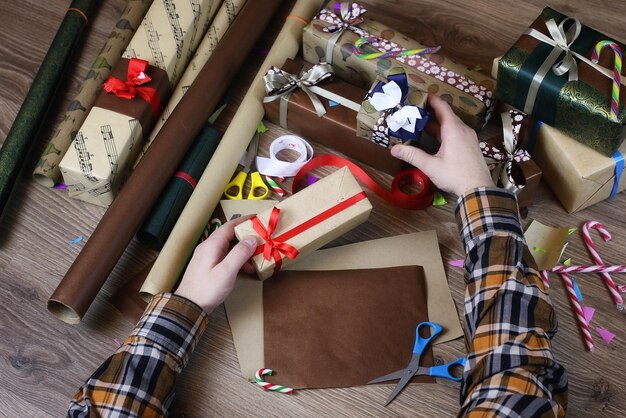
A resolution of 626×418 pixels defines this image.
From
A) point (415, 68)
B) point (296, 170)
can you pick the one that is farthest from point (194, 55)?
point (415, 68)

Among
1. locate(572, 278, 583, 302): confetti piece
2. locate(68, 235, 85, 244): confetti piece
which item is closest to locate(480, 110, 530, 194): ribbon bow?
locate(572, 278, 583, 302): confetti piece

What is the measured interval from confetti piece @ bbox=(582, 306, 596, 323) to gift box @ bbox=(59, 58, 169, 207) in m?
0.88

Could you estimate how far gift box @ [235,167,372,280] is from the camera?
1.20 meters

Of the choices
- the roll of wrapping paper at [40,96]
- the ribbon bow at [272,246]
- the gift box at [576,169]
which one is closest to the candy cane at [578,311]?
the gift box at [576,169]

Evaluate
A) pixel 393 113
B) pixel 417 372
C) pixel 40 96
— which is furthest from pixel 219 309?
pixel 40 96

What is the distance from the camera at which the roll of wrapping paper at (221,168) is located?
1.23 meters

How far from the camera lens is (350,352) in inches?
46.9

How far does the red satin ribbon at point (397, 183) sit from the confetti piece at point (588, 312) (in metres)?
0.33

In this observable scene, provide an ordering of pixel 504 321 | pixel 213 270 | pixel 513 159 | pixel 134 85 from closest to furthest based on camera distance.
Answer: pixel 504 321, pixel 213 270, pixel 513 159, pixel 134 85

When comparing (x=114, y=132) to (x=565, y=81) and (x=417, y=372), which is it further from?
(x=565, y=81)

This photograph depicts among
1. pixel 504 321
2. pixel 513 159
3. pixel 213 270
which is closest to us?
pixel 504 321

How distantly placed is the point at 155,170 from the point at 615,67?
84cm

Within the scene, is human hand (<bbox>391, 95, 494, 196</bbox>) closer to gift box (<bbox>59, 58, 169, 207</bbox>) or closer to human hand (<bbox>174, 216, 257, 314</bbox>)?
human hand (<bbox>174, 216, 257, 314</bbox>)

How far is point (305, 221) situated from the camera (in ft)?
4.03
